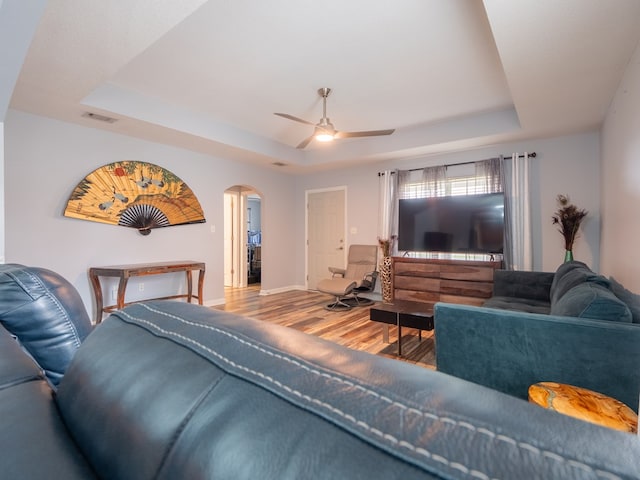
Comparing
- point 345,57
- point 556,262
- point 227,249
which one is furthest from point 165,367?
point 227,249

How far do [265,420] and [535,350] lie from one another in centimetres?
182

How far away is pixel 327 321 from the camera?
415cm

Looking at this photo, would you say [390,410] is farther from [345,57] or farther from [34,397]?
[345,57]

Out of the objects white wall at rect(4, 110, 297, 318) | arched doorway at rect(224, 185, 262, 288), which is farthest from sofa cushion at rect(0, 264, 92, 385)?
arched doorway at rect(224, 185, 262, 288)

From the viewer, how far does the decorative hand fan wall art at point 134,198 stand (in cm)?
378

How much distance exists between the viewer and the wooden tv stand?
4176 millimetres

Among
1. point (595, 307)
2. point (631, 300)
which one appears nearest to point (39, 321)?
point (595, 307)

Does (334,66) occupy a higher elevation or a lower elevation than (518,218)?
higher

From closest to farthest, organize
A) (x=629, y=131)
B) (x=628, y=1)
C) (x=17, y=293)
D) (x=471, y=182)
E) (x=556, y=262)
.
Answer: (x=17, y=293), (x=628, y=1), (x=629, y=131), (x=556, y=262), (x=471, y=182)

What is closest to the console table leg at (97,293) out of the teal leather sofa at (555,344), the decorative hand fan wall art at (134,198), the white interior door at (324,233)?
the decorative hand fan wall art at (134,198)

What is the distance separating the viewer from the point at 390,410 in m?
0.31

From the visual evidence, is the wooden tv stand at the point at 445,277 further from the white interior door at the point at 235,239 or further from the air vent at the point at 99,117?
the air vent at the point at 99,117

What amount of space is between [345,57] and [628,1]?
1.86 metres

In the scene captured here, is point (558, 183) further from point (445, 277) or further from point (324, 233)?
point (324, 233)
